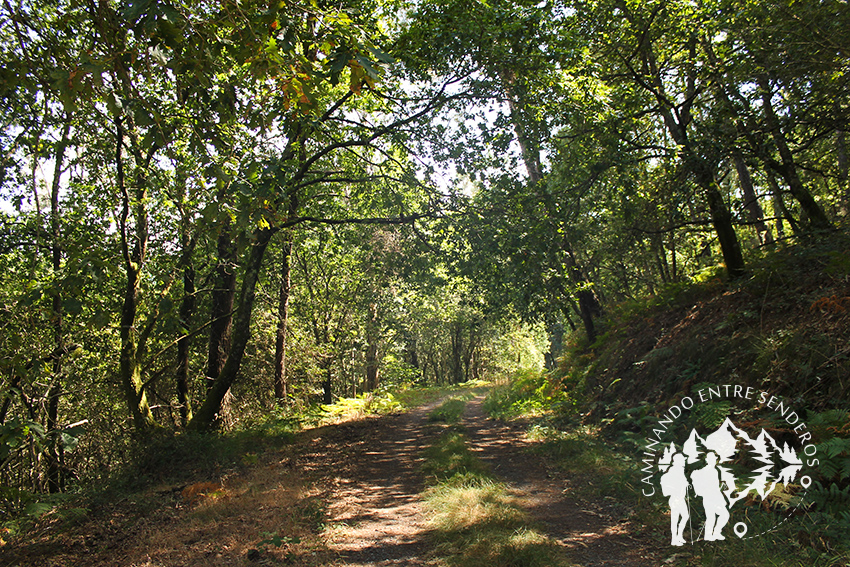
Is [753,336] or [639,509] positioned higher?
[753,336]

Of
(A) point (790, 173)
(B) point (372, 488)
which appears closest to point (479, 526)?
(B) point (372, 488)

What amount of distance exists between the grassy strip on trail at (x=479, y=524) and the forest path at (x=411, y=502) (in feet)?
0.57

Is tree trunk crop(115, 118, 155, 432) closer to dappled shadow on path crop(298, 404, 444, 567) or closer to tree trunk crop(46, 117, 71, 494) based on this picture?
tree trunk crop(46, 117, 71, 494)

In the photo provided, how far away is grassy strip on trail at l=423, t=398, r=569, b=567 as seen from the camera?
3787 mm

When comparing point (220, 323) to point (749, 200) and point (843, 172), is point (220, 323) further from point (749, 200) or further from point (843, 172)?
point (843, 172)

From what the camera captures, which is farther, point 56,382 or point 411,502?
point 56,382

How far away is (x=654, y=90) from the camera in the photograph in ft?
28.3

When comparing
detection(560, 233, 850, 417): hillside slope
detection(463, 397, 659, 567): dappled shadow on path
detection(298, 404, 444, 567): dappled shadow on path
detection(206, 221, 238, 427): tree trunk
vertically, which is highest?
detection(206, 221, 238, 427): tree trunk

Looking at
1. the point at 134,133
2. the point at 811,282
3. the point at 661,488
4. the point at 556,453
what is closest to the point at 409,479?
the point at 556,453

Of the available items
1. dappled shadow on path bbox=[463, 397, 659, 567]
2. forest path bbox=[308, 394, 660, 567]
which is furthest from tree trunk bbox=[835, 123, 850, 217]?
forest path bbox=[308, 394, 660, 567]

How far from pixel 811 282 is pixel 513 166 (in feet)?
16.5

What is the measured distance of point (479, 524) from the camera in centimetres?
452

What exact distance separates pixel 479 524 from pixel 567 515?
1.14 metres

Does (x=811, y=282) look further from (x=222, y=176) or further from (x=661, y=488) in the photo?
(x=222, y=176)
